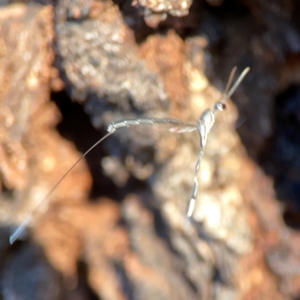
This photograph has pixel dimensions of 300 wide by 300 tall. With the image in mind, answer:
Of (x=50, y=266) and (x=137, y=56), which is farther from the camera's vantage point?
(x=50, y=266)

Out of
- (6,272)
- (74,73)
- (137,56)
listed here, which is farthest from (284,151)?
(6,272)

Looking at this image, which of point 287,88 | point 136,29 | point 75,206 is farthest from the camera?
point 75,206

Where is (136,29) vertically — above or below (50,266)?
above

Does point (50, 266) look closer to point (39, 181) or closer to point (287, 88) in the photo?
point (39, 181)

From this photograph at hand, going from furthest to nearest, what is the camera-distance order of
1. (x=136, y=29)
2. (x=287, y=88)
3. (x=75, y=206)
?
1. (x=75, y=206)
2. (x=287, y=88)
3. (x=136, y=29)

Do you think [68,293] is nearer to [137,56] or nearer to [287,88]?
[137,56]

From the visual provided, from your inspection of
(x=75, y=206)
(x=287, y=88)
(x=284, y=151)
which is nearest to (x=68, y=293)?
(x=75, y=206)

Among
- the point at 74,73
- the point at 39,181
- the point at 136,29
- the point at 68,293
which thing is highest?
the point at 136,29
